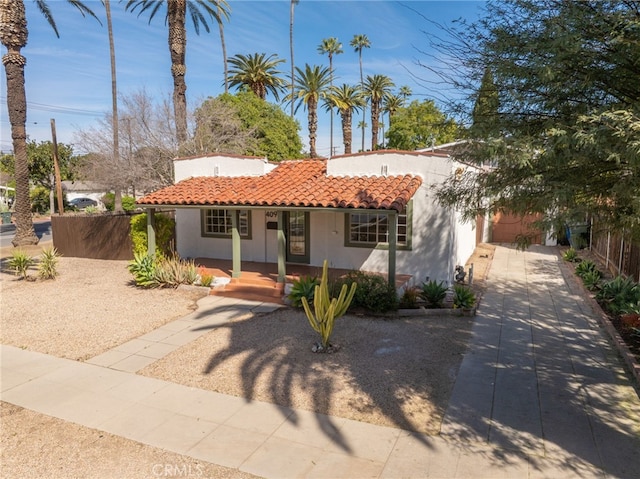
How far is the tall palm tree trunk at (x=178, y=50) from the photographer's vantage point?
69.8 feet

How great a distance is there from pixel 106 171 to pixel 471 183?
85.6 ft

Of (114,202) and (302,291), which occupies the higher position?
(114,202)

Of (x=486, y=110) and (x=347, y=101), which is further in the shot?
(x=347, y=101)

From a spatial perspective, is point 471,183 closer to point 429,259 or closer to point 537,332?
point 537,332

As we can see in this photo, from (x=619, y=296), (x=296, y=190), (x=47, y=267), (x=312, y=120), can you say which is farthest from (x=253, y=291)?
(x=312, y=120)

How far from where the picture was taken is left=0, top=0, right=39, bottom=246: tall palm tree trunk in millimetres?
18891

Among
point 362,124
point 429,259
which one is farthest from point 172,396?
point 362,124

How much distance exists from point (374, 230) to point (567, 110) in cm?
895

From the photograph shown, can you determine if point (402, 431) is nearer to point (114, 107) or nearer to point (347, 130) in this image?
point (114, 107)

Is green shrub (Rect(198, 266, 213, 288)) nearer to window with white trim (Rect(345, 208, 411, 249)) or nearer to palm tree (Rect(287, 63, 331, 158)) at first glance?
window with white trim (Rect(345, 208, 411, 249))

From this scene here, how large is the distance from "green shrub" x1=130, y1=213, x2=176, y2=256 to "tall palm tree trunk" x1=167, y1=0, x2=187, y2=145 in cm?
966

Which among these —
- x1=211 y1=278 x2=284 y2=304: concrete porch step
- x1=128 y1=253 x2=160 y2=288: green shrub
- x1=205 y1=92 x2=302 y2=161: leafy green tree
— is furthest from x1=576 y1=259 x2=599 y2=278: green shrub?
x1=205 y1=92 x2=302 y2=161: leafy green tree

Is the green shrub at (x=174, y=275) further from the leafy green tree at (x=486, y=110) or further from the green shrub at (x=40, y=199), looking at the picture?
the green shrub at (x=40, y=199)

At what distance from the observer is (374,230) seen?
13148 mm
